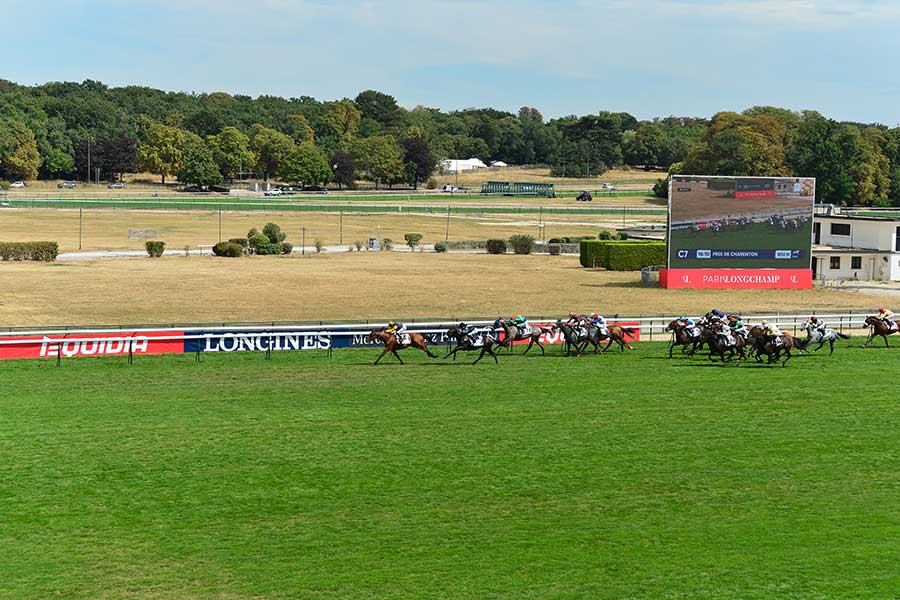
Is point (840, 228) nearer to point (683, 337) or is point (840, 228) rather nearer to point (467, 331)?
point (683, 337)

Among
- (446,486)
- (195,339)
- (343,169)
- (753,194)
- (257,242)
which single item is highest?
(343,169)

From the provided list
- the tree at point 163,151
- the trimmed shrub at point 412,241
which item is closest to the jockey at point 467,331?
the trimmed shrub at point 412,241

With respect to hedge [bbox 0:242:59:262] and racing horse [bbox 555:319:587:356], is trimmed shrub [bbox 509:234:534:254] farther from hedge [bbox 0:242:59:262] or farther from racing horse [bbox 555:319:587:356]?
racing horse [bbox 555:319:587:356]

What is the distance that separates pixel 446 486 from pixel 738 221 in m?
34.9

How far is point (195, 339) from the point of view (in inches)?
1147

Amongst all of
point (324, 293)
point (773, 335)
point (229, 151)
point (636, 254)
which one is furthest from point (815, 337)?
point (229, 151)

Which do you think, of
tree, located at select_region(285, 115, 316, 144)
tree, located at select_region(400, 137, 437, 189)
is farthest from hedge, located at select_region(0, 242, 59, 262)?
tree, located at select_region(285, 115, 316, 144)

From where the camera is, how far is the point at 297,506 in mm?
15383

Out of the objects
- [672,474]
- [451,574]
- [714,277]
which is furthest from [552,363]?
[714,277]

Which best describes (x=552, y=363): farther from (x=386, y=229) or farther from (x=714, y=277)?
(x=386, y=229)

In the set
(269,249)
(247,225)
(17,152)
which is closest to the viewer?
(269,249)

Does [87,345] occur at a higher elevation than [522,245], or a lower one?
lower

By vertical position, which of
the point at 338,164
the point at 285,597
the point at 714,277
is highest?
the point at 338,164

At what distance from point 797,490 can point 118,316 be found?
2720 cm
